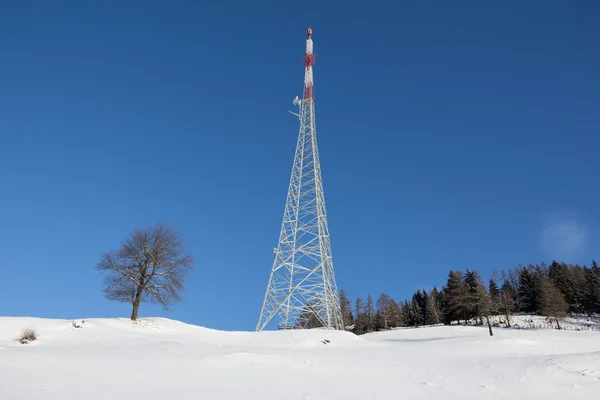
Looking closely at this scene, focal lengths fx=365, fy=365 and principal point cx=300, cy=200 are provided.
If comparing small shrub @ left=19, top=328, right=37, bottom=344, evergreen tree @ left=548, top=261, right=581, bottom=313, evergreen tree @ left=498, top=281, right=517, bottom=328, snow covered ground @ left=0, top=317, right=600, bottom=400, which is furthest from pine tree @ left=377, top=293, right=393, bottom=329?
small shrub @ left=19, top=328, right=37, bottom=344

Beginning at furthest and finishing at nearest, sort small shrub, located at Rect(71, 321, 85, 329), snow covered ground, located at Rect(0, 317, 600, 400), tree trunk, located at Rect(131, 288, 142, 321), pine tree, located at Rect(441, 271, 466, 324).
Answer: pine tree, located at Rect(441, 271, 466, 324), tree trunk, located at Rect(131, 288, 142, 321), small shrub, located at Rect(71, 321, 85, 329), snow covered ground, located at Rect(0, 317, 600, 400)

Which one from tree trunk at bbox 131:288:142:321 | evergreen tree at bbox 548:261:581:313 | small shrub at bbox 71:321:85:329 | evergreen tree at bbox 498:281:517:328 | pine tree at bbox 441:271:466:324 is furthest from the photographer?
evergreen tree at bbox 548:261:581:313

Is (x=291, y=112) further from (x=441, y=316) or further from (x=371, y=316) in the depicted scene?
(x=441, y=316)

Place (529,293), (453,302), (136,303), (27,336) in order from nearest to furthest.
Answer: (27,336), (136,303), (453,302), (529,293)

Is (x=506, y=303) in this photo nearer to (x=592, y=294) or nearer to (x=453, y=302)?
(x=453, y=302)

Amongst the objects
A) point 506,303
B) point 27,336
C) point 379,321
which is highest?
point 506,303

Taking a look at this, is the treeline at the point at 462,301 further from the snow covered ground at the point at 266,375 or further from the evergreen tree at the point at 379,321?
the snow covered ground at the point at 266,375

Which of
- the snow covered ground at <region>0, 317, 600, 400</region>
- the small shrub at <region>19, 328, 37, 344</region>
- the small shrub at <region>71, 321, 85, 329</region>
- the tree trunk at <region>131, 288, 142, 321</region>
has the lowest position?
the snow covered ground at <region>0, 317, 600, 400</region>

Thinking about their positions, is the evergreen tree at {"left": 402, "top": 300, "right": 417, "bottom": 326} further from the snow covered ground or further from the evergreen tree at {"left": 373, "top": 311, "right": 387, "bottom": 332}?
the snow covered ground

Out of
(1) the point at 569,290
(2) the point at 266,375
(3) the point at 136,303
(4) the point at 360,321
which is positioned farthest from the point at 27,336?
(1) the point at 569,290

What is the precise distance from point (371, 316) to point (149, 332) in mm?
59729

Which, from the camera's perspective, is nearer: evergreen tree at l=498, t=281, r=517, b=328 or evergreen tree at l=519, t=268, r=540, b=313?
evergreen tree at l=498, t=281, r=517, b=328

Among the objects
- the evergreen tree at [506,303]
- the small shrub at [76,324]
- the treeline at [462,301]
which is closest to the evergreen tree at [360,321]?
the treeline at [462,301]

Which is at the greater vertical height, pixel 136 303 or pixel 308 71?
pixel 308 71
